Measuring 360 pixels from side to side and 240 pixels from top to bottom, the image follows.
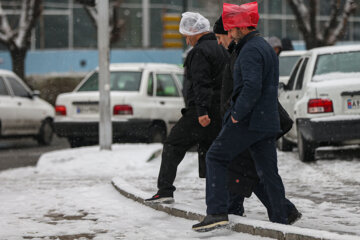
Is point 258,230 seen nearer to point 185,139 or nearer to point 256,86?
point 256,86

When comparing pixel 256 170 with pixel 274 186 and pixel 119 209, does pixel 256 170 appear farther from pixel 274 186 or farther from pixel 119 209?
pixel 119 209

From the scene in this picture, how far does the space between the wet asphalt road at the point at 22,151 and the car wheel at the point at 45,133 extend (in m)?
0.18

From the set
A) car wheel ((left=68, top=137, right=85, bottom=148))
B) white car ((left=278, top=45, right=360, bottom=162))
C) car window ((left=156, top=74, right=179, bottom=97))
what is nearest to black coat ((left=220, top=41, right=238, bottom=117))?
white car ((left=278, top=45, right=360, bottom=162))

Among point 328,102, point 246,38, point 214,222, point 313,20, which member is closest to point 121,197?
point 214,222

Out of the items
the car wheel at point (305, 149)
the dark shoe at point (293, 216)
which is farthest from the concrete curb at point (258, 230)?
the car wheel at point (305, 149)

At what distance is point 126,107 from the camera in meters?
14.7

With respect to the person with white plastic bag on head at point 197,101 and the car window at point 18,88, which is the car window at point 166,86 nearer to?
the car window at point 18,88

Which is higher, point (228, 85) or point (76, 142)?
point (228, 85)

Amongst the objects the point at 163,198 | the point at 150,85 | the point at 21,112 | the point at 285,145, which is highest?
the point at 150,85

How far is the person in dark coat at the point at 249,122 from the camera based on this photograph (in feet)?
19.9

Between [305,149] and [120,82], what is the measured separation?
4695mm

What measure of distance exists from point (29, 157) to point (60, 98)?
1.44m

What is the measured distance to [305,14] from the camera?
82.7 feet

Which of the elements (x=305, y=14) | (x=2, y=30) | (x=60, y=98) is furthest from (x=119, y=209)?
(x=2, y=30)
